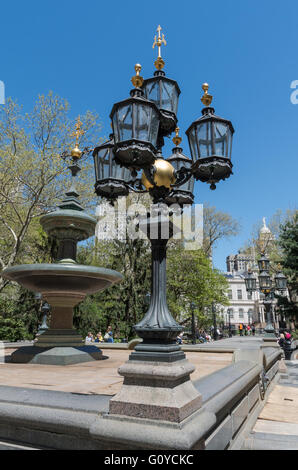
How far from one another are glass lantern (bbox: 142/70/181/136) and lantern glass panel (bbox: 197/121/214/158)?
2.48 ft

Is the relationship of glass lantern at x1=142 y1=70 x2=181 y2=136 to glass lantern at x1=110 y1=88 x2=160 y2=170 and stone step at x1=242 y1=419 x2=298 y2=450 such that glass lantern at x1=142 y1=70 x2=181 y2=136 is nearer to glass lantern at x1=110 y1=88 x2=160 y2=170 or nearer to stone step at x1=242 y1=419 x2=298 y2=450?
glass lantern at x1=110 y1=88 x2=160 y2=170

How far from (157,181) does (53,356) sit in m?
4.82

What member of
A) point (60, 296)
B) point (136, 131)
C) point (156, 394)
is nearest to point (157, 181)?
point (136, 131)

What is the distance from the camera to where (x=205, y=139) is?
400cm

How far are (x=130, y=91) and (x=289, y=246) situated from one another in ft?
71.6

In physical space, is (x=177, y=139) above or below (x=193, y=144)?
above

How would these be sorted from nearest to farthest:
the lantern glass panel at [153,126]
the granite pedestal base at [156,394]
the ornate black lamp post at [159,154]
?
the granite pedestal base at [156,394]
the ornate black lamp post at [159,154]
the lantern glass panel at [153,126]

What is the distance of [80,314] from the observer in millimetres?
22344

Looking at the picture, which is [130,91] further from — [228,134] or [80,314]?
[80,314]

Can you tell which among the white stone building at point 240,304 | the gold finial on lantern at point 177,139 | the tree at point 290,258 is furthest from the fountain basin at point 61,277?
the white stone building at point 240,304

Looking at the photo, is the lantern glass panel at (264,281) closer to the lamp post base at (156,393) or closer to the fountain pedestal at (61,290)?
the fountain pedestal at (61,290)

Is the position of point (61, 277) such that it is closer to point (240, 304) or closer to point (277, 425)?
point (277, 425)

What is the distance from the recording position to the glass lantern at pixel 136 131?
3.37m
